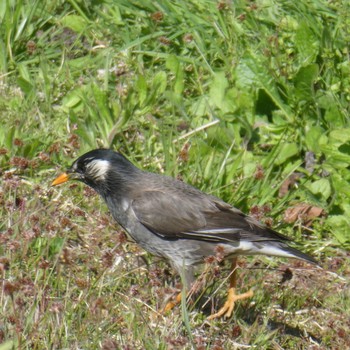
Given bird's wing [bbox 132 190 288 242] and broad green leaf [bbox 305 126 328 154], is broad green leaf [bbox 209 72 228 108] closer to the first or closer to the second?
broad green leaf [bbox 305 126 328 154]

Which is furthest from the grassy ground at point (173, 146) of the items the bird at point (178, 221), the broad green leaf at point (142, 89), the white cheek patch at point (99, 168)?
the white cheek patch at point (99, 168)

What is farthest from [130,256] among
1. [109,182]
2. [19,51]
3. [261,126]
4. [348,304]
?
[19,51]

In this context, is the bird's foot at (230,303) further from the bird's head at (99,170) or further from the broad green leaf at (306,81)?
the broad green leaf at (306,81)

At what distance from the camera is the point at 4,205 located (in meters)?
7.18

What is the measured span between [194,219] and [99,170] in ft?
2.45

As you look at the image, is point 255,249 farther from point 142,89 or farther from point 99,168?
point 142,89

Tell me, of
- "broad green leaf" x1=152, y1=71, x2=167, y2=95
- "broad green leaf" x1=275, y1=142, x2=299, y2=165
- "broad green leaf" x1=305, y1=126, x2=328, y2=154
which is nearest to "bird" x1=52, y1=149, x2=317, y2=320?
"broad green leaf" x1=275, y1=142, x2=299, y2=165

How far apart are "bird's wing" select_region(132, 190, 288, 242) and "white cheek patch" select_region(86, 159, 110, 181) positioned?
30 cm

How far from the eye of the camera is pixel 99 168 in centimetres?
732

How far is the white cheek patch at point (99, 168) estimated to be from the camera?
7316 millimetres

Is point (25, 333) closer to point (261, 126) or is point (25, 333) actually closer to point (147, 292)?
point (147, 292)

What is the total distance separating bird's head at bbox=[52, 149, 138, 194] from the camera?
7.31 m

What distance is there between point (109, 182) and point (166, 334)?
1.86 meters

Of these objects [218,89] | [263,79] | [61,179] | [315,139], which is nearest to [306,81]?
[263,79]
